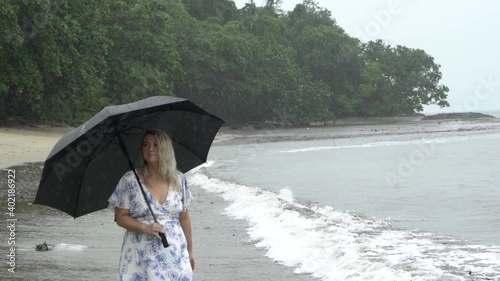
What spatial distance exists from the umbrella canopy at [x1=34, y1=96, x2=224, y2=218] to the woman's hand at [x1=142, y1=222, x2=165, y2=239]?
628mm

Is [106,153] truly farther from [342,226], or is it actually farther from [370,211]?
[370,211]

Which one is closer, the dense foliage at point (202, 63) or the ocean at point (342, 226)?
the ocean at point (342, 226)

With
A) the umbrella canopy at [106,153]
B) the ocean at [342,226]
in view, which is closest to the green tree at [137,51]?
the ocean at [342,226]

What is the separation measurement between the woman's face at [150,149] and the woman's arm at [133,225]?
0.34 m

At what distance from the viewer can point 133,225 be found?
16.6 ft

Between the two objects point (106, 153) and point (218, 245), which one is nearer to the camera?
point (106, 153)

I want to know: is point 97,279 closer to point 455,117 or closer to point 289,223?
point 289,223

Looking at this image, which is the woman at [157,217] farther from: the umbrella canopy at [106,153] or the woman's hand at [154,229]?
the umbrella canopy at [106,153]

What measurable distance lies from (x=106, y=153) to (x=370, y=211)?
11734mm

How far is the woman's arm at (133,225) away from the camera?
16.4 feet

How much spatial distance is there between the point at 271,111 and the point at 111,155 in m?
72.4

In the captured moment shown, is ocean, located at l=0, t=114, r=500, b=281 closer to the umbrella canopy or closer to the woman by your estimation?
the umbrella canopy

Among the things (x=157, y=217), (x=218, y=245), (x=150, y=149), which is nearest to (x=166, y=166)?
(x=150, y=149)

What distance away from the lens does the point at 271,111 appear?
7800cm
